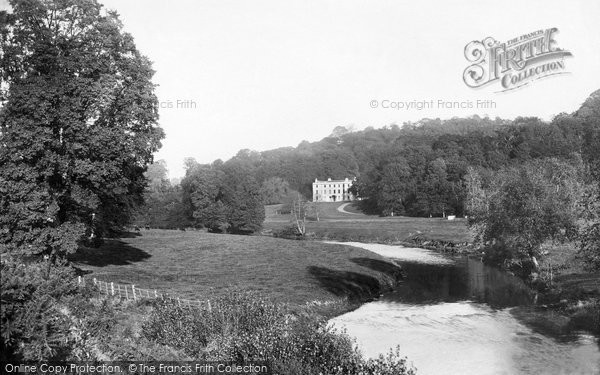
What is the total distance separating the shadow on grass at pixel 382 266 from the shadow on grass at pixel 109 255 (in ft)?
91.5

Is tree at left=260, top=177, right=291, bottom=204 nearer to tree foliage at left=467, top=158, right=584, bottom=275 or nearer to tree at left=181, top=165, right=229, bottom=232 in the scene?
tree at left=181, top=165, right=229, bottom=232

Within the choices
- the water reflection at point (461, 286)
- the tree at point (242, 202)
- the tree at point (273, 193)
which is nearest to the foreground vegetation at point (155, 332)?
the water reflection at point (461, 286)

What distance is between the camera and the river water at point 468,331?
2633 centimetres

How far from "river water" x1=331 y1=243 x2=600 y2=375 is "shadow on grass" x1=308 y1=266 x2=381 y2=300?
1991 mm

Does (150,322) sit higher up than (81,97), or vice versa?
(81,97)

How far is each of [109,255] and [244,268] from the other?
54.6ft

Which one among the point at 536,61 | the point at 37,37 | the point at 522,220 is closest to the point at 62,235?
the point at 37,37

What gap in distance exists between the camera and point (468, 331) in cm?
3319

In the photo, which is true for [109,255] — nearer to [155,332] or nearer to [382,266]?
[382,266]

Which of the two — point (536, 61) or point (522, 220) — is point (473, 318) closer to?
point (522, 220)

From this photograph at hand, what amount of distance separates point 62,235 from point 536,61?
7256 cm

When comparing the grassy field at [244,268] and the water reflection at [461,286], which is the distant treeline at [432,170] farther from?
the water reflection at [461,286]

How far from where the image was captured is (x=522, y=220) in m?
44.7

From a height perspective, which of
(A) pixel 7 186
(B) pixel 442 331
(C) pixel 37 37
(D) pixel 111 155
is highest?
(C) pixel 37 37
